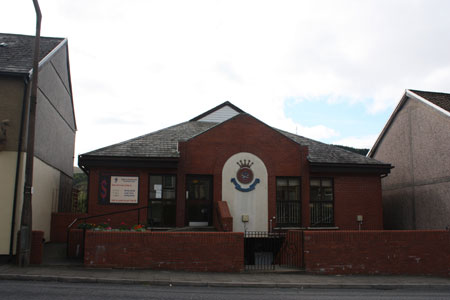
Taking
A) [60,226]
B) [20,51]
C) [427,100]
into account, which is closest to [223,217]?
[60,226]

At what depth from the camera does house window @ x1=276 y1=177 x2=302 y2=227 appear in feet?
62.5

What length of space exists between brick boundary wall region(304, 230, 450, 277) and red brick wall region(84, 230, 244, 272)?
250cm

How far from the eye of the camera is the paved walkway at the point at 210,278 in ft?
37.3

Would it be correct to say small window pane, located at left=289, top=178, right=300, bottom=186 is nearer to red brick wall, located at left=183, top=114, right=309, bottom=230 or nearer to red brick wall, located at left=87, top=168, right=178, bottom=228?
red brick wall, located at left=183, top=114, right=309, bottom=230

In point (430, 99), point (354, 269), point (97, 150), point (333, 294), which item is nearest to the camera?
point (333, 294)

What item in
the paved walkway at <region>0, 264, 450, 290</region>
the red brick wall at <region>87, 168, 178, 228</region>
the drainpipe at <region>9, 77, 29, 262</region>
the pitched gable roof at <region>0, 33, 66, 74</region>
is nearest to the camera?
the paved walkway at <region>0, 264, 450, 290</region>

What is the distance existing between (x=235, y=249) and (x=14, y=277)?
20.2 ft

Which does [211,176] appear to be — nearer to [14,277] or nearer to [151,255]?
[151,255]

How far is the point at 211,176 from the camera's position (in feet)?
61.9

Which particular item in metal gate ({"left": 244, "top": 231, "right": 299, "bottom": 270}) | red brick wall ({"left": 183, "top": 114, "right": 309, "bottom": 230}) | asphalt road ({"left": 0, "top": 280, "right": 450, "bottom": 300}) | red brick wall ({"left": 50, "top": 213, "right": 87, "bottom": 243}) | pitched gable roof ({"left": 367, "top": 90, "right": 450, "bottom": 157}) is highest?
pitched gable roof ({"left": 367, "top": 90, "right": 450, "bottom": 157})

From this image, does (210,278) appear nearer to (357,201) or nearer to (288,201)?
(288,201)

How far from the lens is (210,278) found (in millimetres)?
12156

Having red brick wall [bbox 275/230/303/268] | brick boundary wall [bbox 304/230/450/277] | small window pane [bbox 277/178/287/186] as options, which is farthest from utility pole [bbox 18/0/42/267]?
small window pane [bbox 277/178/287/186]

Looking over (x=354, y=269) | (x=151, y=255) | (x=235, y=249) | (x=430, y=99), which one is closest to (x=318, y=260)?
(x=354, y=269)
